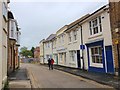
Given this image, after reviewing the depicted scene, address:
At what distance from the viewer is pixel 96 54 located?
18.8m

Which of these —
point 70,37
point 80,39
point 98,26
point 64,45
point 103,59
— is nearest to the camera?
point 103,59

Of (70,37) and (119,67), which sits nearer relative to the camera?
(119,67)

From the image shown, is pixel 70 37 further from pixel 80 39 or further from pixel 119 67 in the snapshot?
pixel 119 67

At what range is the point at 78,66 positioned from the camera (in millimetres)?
24250

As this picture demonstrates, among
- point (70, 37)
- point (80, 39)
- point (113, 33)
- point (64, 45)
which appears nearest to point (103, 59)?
point (113, 33)

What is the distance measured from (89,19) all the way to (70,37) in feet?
26.8

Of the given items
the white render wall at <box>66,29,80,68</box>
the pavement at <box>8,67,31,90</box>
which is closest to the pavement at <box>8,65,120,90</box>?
the pavement at <box>8,67,31,90</box>

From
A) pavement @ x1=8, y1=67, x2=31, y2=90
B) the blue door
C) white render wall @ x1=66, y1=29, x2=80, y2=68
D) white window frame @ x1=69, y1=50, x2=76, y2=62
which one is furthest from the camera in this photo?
white window frame @ x1=69, y1=50, x2=76, y2=62

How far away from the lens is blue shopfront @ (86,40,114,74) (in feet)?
52.5

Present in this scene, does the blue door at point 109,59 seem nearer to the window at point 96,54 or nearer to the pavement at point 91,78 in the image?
the pavement at point 91,78

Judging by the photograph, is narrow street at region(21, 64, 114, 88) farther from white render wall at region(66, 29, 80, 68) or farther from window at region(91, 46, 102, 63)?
white render wall at region(66, 29, 80, 68)

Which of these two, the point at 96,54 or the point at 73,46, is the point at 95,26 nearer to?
the point at 96,54

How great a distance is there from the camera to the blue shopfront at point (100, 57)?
1599cm

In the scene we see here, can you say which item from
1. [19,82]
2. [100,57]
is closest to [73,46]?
[100,57]
